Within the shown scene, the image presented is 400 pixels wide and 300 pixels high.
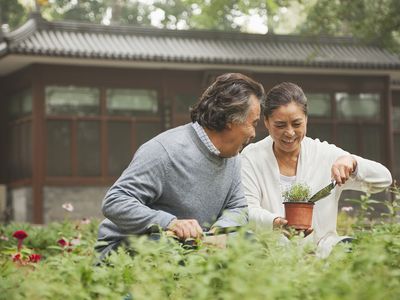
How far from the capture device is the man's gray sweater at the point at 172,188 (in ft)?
12.9

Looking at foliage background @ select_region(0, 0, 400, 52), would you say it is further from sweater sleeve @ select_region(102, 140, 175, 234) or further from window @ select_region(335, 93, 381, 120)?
sweater sleeve @ select_region(102, 140, 175, 234)

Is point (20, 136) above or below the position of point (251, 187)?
above

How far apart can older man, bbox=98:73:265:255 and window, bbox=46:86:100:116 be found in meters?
13.7

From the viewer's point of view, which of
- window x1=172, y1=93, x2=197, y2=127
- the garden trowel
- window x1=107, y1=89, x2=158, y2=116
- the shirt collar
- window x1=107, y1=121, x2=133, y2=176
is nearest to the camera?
the garden trowel

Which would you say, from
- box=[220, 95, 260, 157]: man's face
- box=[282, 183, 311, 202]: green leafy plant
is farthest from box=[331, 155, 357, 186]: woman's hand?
box=[220, 95, 260, 157]: man's face

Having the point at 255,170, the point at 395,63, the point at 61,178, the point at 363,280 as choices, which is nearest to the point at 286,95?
the point at 255,170

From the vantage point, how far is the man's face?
418 centimetres

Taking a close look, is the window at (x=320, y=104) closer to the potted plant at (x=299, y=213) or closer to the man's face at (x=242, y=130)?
the man's face at (x=242, y=130)

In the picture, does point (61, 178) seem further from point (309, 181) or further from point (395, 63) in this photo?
point (309, 181)

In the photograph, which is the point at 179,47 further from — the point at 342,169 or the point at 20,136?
the point at 342,169

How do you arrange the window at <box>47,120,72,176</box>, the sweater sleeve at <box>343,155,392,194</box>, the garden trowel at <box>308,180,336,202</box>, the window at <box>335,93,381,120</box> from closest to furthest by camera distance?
1. the garden trowel at <box>308,180,336,202</box>
2. the sweater sleeve at <box>343,155,392,194</box>
3. the window at <box>47,120,72,176</box>
4. the window at <box>335,93,381,120</box>

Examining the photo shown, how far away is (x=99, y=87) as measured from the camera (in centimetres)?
1809

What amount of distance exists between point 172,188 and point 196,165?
164 mm

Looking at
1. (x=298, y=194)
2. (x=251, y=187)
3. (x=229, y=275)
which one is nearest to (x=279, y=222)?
(x=298, y=194)
